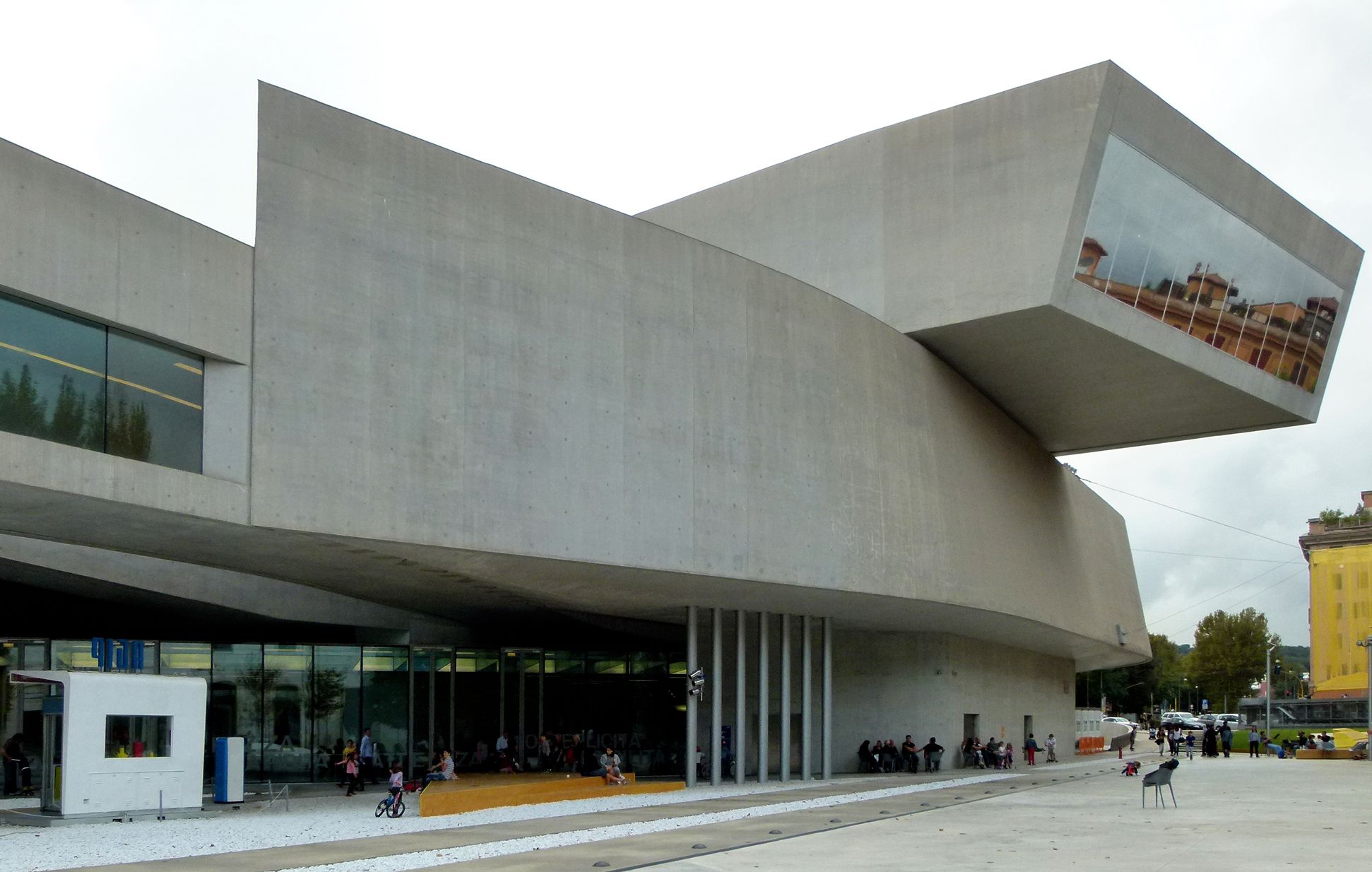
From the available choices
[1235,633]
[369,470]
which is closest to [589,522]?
[369,470]

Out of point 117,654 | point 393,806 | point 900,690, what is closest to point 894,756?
point 900,690

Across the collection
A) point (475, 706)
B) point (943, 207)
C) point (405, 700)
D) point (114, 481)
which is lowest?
point (475, 706)

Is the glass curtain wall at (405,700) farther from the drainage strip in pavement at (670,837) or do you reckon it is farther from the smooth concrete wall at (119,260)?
the smooth concrete wall at (119,260)

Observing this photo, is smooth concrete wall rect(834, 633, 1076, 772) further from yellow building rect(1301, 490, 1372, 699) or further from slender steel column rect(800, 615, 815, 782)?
yellow building rect(1301, 490, 1372, 699)

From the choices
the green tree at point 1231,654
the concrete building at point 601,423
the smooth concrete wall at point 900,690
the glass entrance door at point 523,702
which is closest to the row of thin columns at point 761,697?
the concrete building at point 601,423

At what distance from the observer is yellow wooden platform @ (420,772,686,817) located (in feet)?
71.1

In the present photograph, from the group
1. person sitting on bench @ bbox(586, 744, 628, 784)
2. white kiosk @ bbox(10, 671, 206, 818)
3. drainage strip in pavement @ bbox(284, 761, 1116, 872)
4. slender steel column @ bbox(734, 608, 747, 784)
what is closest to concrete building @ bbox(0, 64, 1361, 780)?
slender steel column @ bbox(734, 608, 747, 784)

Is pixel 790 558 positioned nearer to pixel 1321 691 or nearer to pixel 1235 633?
pixel 1321 691

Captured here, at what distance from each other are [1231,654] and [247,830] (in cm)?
9921

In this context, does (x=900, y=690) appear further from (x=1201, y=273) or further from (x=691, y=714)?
(x=1201, y=273)

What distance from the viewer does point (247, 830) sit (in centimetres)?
1859

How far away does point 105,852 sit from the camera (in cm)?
1566

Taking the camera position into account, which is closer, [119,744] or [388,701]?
[119,744]

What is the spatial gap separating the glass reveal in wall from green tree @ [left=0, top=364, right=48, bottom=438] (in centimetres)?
2155
